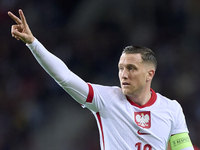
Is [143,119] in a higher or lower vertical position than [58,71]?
lower

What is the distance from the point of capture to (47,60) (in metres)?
2.66

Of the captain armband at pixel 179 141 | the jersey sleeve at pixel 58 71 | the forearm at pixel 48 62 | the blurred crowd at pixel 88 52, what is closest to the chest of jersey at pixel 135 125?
the captain armband at pixel 179 141

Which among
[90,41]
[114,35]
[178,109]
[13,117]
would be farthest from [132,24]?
[178,109]

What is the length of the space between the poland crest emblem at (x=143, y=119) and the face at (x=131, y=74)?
0.67 feet

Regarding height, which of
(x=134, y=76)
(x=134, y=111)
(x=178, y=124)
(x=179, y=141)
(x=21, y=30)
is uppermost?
(x=21, y=30)

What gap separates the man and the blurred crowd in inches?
126

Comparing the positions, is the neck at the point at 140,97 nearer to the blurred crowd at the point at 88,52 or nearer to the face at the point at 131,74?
the face at the point at 131,74

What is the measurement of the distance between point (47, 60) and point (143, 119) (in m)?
1.08

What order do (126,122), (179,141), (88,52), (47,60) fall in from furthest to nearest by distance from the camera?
(88,52), (179,141), (126,122), (47,60)

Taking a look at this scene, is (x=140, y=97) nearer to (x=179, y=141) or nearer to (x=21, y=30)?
(x=179, y=141)

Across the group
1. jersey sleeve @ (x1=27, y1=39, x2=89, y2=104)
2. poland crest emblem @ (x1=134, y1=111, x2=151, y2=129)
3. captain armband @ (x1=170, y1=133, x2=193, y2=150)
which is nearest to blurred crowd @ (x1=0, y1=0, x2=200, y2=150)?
captain armband @ (x1=170, y1=133, x2=193, y2=150)

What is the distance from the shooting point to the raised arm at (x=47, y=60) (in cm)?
261

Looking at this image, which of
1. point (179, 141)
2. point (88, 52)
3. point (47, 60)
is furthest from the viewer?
point (88, 52)

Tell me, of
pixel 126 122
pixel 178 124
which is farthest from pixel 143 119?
pixel 178 124
